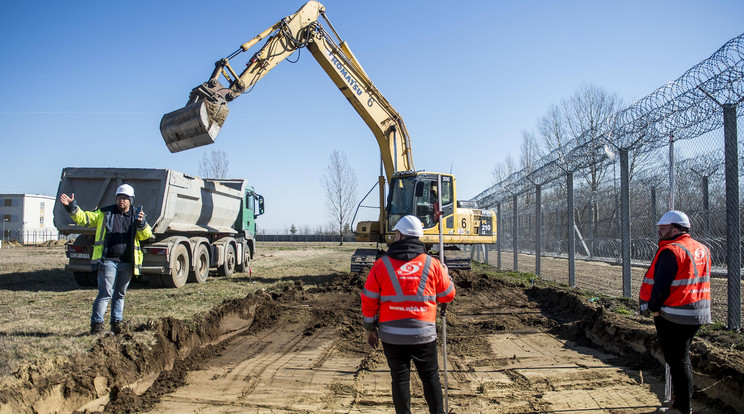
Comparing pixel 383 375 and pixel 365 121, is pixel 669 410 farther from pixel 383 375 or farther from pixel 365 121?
pixel 365 121

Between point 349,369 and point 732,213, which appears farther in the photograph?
point 732,213

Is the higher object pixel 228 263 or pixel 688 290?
pixel 688 290

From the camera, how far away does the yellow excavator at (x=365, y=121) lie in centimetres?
1093

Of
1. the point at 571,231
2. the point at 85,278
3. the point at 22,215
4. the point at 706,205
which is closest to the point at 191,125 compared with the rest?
the point at 85,278

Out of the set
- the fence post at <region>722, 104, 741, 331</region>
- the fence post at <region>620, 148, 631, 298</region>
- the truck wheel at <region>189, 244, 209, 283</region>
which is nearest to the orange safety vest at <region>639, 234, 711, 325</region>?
the fence post at <region>722, 104, 741, 331</region>

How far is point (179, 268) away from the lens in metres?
12.7

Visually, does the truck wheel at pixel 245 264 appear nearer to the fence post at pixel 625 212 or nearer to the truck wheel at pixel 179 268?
the truck wheel at pixel 179 268

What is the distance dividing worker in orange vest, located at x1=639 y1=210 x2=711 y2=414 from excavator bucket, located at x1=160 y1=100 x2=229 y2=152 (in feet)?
29.9

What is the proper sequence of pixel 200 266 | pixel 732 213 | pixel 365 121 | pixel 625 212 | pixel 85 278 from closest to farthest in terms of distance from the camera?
pixel 732 213 → pixel 625 212 → pixel 85 278 → pixel 200 266 → pixel 365 121


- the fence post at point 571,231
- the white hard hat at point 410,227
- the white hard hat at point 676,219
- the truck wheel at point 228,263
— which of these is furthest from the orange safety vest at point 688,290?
the truck wheel at point 228,263

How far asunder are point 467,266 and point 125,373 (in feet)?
31.7

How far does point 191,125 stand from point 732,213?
9708 mm

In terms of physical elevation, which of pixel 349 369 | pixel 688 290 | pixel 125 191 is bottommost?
pixel 349 369

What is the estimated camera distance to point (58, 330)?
6.71 meters
